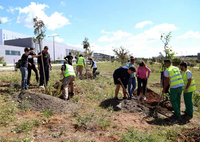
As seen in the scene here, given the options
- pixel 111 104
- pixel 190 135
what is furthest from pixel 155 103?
pixel 190 135

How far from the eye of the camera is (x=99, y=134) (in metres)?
3.18

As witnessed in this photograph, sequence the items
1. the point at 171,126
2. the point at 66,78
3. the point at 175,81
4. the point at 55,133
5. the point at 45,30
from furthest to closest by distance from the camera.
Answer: the point at 45,30
the point at 66,78
the point at 175,81
the point at 171,126
the point at 55,133

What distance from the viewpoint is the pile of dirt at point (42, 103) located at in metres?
4.09

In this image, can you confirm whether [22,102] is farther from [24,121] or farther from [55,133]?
[55,133]

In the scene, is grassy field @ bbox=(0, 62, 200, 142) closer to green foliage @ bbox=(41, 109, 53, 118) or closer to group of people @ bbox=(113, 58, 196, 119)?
green foliage @ bbox=(41, 109, 53, 118)

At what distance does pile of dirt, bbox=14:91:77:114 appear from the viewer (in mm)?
4094

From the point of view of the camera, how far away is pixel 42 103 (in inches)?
165

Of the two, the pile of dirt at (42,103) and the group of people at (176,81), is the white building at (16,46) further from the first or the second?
the group of people at (176,81)

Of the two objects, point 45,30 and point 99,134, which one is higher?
point 45,30

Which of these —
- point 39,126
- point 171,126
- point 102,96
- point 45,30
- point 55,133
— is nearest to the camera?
point 55,133

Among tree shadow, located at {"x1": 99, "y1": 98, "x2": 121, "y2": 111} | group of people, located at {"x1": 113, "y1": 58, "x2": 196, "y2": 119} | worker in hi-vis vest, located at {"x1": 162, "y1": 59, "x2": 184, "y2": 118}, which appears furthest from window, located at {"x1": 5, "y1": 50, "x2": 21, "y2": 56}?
worker in hi-vis vest, located at {"x1": 162, "y1": 59, "x2": 184, "y2": 118}

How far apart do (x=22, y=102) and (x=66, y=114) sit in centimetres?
129

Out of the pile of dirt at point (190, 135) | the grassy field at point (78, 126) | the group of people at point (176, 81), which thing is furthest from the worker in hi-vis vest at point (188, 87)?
the pile of dirt at point (190, 135)

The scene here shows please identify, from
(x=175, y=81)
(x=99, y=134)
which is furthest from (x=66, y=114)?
(x=175, y=81)
